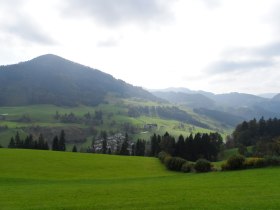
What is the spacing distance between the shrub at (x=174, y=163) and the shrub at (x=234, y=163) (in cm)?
1342

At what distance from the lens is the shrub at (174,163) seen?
258ft

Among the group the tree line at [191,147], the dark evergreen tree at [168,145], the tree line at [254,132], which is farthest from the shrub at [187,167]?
the tree line at [254,132]

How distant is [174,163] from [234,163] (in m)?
17.5

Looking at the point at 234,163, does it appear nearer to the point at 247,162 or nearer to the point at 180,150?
the point at 247,162

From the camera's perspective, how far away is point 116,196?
1288 inches

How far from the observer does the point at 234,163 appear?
66938mm

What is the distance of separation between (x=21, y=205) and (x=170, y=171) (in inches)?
2130

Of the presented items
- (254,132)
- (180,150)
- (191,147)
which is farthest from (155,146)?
(254,132)

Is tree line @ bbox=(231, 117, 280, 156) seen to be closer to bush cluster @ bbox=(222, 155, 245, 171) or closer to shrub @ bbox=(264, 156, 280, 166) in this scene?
shrub @ bbox=(264, 156, 280, 166)

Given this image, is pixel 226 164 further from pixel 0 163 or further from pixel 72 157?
pixel 0 163

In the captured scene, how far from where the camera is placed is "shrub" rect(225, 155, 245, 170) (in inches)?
2625

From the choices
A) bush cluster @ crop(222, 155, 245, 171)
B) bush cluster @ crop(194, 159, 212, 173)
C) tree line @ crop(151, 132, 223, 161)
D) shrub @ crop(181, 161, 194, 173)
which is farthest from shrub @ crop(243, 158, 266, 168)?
tree line @ crop(151, 132, 223, 161)

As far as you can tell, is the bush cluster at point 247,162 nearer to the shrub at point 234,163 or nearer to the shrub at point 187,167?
the shrub at point 234,163

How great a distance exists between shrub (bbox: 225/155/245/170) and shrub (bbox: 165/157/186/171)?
13421 mm
